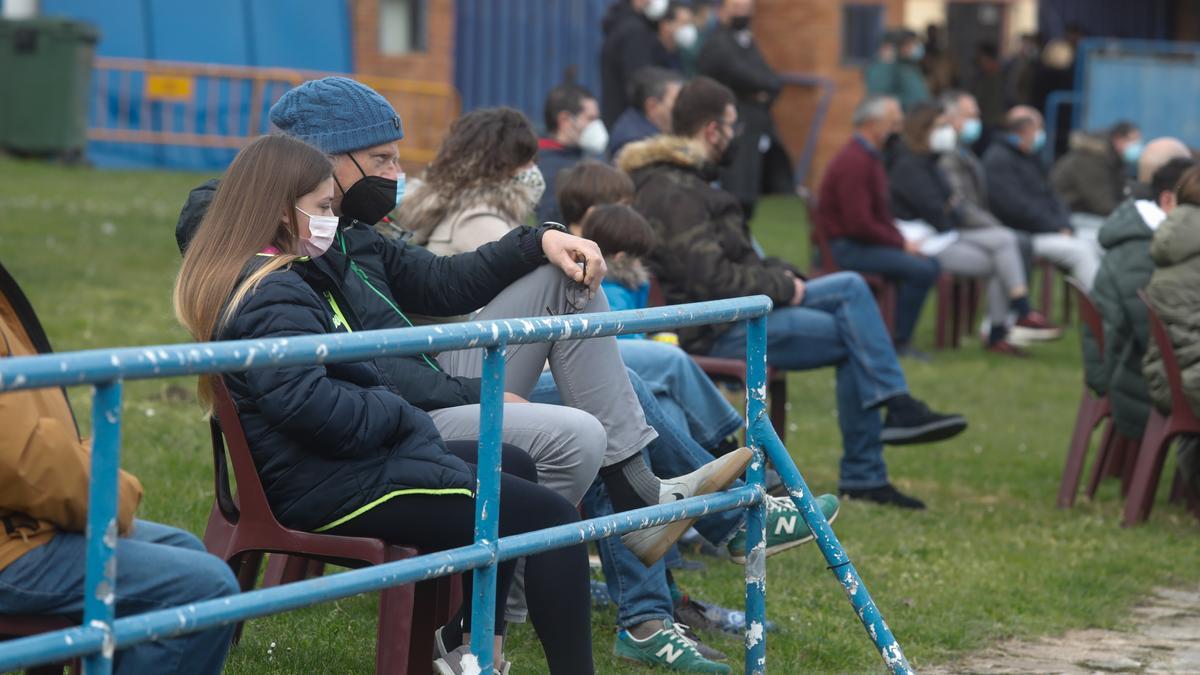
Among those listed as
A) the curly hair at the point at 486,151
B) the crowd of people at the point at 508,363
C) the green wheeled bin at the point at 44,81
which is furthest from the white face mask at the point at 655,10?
the green wheeled bin at the point at 44,81

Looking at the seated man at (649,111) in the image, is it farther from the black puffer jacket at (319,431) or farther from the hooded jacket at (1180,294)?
the black puffer jacket at (319,431)

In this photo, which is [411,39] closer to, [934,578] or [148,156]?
[148,156]

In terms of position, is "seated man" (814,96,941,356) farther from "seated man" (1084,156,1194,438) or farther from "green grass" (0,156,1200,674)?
"seated man" (1084,156,1194,438)

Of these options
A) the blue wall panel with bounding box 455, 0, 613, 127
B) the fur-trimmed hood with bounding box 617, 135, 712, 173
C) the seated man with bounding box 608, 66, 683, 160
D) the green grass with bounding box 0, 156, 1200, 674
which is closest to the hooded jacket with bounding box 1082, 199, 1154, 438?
the green grass with bounding box 0, 156, 1200, 674

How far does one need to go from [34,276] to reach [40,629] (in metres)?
7.89

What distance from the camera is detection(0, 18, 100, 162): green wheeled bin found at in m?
16.7

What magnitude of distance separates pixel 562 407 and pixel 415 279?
0.64m

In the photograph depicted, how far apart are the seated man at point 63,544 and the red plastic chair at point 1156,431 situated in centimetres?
436

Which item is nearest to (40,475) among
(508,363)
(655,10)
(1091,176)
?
(508,363)

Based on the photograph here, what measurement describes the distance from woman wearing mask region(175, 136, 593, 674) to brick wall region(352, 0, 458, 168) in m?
15.3

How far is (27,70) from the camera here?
16812mm

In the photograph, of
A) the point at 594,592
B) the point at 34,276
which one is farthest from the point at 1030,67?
the point at 594,592

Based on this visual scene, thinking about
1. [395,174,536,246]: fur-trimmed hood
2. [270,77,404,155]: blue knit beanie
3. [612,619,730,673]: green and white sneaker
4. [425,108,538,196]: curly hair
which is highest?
[270,77,404,155]: blue knit beanie

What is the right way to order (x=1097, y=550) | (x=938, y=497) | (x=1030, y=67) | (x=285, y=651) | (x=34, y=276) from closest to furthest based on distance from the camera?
1. (x=285, y=651)
2. (x=1097, y=550)
3. (x=938, y=497)
4. (x=34, y=276)
5. (x=1030, y=67)
